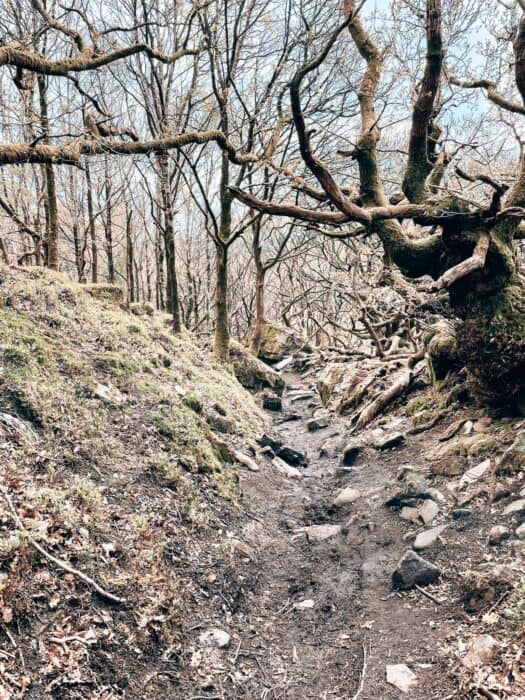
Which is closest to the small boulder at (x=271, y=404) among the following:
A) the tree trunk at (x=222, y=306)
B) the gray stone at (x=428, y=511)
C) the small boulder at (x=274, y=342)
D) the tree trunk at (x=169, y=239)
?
the tree trunk at (x=222, y=306)

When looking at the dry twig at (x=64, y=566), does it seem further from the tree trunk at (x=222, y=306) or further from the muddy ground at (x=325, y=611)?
the tree trunk at (x=222, y=306)

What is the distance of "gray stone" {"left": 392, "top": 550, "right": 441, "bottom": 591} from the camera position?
3.83m

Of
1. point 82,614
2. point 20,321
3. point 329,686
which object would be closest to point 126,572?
point 82,614

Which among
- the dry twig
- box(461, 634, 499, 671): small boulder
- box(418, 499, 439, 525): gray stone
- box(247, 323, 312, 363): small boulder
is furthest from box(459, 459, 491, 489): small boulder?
box(247, 323, 312, 363): small boulder

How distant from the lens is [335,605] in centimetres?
395

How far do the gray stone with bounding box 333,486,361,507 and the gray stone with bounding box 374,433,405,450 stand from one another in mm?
1297

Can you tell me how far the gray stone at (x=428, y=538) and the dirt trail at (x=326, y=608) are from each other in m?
0.20

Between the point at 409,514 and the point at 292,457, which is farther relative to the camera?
the point at 292,457

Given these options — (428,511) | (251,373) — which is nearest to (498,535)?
(428,511)

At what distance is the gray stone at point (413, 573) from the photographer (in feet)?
12.6

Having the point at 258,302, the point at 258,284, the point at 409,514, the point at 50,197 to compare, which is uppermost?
the point at 50,197

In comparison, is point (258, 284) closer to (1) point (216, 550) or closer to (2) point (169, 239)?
(2) point (169, 239)

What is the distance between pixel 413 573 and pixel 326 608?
32.0 inches

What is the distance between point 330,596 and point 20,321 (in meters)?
5.14
